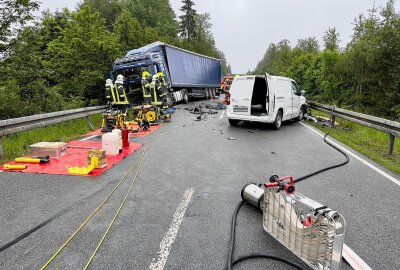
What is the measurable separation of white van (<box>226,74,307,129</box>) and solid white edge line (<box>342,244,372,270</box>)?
8.06m

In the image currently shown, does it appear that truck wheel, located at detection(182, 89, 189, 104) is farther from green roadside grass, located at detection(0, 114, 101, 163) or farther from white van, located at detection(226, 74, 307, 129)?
green roadside grass, located at detection(0, 114, 101, 163)

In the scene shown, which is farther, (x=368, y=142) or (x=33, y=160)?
(x=368, y=142)

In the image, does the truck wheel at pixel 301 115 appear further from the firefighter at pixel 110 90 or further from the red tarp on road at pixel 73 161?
the red tarp on road at pixel 73 161

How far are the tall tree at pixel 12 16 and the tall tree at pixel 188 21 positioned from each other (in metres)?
49.9

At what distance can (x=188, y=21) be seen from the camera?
193 feet

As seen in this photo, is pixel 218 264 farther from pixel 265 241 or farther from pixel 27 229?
pixel 27 229

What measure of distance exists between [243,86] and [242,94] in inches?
12.1

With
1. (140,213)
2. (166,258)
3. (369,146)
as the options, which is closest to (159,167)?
(140,213)

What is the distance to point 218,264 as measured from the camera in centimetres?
291

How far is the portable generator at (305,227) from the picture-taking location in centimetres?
256

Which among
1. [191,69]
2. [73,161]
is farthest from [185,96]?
[73,161]

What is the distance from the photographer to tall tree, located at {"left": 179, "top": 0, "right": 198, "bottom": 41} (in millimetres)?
58344

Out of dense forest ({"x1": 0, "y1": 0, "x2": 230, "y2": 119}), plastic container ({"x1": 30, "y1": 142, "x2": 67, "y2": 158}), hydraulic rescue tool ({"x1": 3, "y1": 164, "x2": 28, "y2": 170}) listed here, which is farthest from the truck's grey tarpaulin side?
hydraulic rescue tool ({"x1": 3, "y1": 164, "x2": 28, "y2": 170})

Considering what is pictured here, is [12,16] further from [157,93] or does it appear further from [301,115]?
[301,115]
